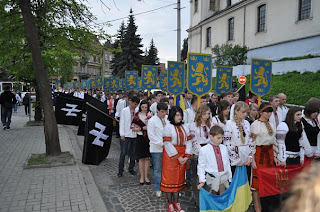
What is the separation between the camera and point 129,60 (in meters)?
49.4

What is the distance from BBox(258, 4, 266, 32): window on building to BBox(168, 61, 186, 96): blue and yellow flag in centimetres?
2478

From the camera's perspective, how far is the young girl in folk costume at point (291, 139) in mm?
4309

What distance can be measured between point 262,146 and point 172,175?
64.5 inches

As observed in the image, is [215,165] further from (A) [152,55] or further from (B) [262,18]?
(A) [152,55]

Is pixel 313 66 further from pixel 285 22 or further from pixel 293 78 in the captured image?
pixel 285 22

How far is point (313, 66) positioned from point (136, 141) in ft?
65.8

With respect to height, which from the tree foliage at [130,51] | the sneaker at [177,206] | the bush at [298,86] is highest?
the tree foliage at [130,51]

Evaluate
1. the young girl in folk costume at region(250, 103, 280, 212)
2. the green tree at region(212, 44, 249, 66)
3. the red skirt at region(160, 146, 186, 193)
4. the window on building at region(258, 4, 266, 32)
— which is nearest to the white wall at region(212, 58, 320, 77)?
the green tree at region(212, 44, 249, 66)

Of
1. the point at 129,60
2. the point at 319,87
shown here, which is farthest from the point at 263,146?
the point at 129,60

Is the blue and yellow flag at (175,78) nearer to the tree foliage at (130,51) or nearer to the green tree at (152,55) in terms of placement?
the tree foliage at (130,51)

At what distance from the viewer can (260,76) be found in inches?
330

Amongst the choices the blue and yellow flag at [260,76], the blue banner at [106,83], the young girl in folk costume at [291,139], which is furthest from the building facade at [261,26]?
the young girl in folk costume at [291,139]

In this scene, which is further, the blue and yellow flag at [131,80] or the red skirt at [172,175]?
the blue and yellow flag at [131,80]

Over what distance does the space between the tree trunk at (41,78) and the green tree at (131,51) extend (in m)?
42.2
